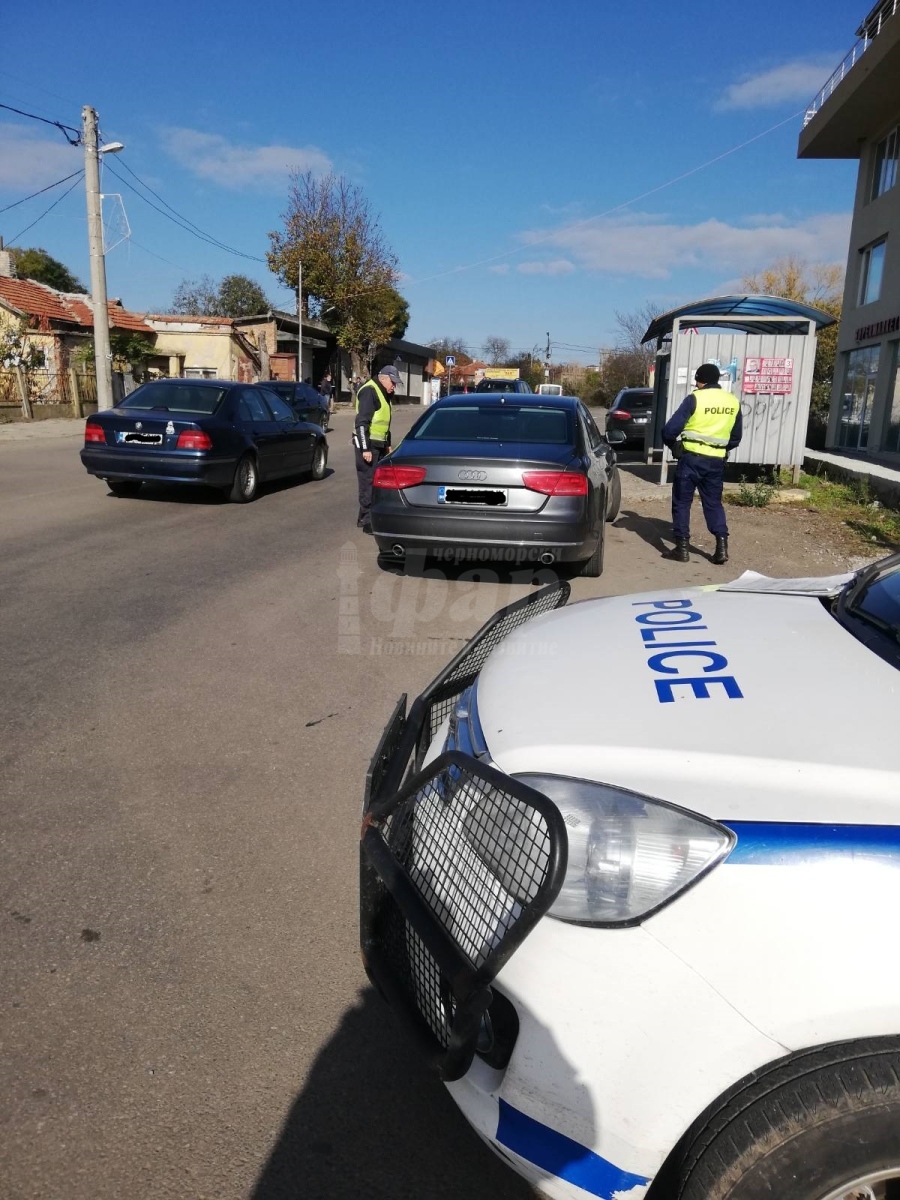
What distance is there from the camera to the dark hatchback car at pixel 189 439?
1094cm

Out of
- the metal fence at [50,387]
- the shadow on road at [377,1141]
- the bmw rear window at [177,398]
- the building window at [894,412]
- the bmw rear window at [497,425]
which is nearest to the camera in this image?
the shadow on road at [377,1141]

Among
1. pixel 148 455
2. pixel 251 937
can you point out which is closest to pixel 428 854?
pixel 251 937

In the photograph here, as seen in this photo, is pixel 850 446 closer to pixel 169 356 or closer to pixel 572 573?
pixel 572 573

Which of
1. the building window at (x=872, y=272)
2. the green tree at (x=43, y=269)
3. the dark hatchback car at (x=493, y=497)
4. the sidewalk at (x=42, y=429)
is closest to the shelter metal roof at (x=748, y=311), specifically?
the dark hatchback car at (x=493, y=497)

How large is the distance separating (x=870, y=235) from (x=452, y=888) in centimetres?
2528

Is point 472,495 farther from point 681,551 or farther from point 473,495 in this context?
point 681,551

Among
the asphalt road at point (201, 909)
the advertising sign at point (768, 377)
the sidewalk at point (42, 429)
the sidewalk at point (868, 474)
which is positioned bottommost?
the asphalt road at point (201, 909)

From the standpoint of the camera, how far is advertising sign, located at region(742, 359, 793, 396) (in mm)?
13359

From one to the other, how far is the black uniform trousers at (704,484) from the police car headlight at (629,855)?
7.25m

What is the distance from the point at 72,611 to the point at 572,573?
4.19 m

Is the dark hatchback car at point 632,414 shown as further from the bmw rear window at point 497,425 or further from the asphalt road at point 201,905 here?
the asphalt road at point 201,905

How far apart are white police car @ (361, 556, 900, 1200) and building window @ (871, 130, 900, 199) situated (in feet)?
80.0

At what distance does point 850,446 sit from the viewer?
23.6 m

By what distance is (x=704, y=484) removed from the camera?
28.1ft
